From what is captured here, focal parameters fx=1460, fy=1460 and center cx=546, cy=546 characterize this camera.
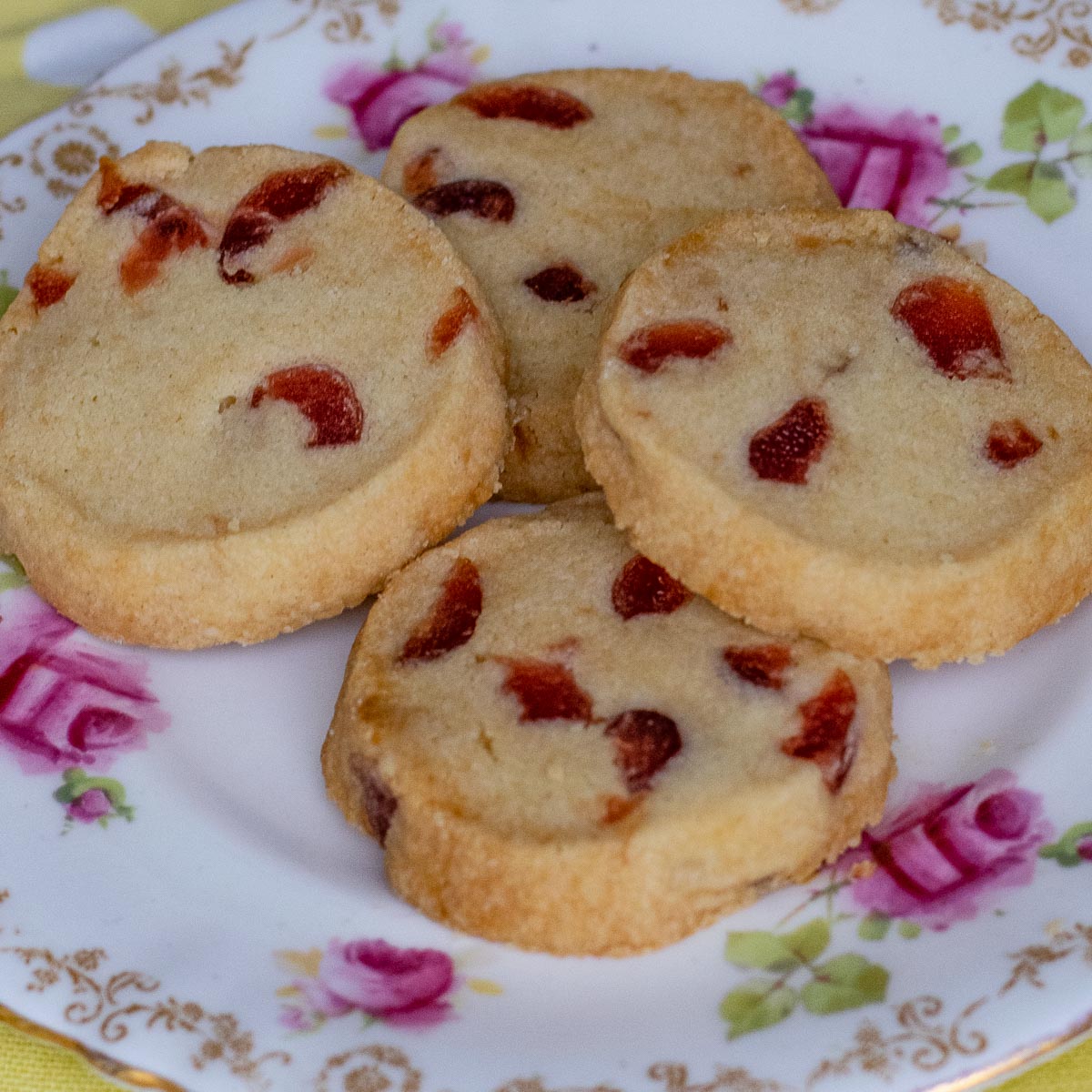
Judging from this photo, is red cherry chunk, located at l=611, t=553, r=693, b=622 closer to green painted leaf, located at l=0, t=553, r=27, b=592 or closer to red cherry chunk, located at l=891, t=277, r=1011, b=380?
red cherry chunk, located at l=891, t=277, r=1011, b=380

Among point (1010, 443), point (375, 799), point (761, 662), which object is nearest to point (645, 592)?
point (761, 662)

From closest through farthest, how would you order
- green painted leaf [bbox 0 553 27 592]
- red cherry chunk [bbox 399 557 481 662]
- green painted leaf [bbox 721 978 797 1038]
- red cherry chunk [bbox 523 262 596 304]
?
green painted leaf [bbox 721 978 797 1038], red cherry chunk [bbox 399 557 481 662], green painted leaf [bbox 0 553 27 592], red cherry chunk [bbox 523 262 596 304]

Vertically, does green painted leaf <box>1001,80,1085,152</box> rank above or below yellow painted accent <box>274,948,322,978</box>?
above

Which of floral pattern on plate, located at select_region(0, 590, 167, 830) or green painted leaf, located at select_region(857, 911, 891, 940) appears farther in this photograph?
floral pattern on plate, located at select_region(0, 590, 167, 830)

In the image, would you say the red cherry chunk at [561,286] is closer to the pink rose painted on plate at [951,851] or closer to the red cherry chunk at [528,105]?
the red cherry chunk at [528,105]

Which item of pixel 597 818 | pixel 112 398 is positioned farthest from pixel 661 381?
pixel 112 398

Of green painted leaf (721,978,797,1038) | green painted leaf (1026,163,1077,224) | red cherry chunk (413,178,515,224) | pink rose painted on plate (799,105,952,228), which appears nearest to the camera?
green painted leaf (721,978,797,1038)

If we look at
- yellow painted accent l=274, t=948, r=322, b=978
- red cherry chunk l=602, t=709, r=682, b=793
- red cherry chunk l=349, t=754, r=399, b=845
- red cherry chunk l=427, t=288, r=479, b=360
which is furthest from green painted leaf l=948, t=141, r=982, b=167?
yellow painted accent l=274, t=948, r=322, b=978
